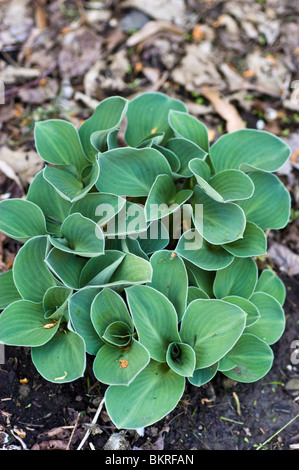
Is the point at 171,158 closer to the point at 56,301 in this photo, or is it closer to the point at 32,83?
the point at 56,301

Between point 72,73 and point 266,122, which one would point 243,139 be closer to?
point 266,122

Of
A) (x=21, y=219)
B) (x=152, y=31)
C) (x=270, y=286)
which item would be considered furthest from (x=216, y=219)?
(x=152, y=31)

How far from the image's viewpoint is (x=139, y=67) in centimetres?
299

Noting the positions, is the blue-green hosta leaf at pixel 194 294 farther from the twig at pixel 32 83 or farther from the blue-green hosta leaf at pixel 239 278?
the twig at pixel 32 83

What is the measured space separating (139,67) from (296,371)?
7.04ft

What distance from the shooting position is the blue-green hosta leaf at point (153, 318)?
1689mm

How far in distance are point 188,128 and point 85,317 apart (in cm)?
98

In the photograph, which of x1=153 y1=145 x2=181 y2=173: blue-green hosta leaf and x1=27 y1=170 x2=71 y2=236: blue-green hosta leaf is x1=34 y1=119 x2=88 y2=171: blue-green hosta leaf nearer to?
x1=27 y1=170 x2=71 y2=236: blue-green hosta leaf

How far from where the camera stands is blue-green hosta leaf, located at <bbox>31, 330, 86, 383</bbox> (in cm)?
166

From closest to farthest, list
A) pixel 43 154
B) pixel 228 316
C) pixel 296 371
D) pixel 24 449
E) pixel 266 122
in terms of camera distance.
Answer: pixel 228 316 → pixel 24 449 → pixel 43 154 → pixel 296 371 → pixel 266 122

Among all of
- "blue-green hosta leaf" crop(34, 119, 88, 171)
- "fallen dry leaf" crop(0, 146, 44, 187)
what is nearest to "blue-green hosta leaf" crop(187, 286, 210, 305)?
"blue-green hosta leaf" crop(34, 119, 88, 171)

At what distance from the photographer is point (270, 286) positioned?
2104mm

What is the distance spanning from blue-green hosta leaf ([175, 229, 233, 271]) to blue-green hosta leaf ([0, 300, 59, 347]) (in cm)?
60

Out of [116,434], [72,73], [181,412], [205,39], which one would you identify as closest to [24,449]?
[116,434]
